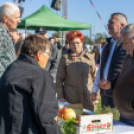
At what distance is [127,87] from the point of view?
6.30 feet

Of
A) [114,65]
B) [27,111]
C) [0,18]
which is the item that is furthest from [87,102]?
[27,111]

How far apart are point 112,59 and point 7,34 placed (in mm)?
1177

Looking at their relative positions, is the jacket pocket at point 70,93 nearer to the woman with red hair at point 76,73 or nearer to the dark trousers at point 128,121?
the woman with red hair at point 76,73

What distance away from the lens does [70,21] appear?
10375mm

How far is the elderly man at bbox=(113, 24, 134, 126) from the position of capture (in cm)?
189

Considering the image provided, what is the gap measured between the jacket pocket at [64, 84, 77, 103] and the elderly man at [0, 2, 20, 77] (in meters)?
1.06

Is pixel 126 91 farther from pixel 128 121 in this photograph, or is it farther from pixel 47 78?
pixel 47 78

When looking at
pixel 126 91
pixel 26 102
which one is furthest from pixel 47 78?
pixel 126 91

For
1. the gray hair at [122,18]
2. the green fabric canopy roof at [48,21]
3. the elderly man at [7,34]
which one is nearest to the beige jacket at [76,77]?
the gray hair at [122,18]

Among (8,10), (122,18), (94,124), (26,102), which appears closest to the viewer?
(26,102)

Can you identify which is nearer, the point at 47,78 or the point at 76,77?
the point at 47,78

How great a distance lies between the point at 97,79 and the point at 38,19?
273 inches

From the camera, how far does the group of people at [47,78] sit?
1.42 m

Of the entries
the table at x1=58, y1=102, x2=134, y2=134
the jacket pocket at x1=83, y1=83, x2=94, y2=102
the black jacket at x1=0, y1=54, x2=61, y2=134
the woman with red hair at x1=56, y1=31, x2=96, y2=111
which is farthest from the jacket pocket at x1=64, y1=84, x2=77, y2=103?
the black jacket at x1=0, y1=54, x2=61, y2=134
